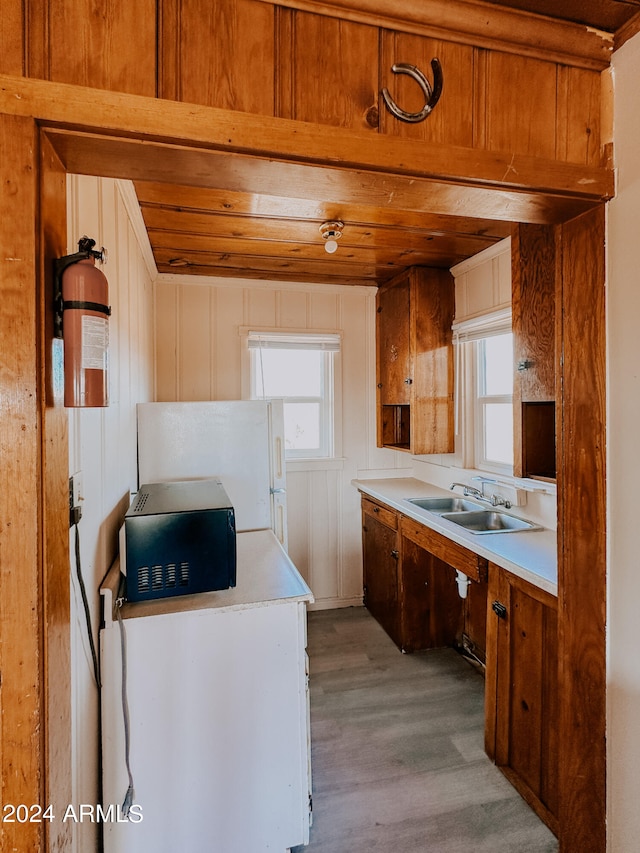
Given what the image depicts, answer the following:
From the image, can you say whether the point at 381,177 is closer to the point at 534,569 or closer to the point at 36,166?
the point at 36,166

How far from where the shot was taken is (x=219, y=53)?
0.88 metres

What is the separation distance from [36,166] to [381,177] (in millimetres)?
668

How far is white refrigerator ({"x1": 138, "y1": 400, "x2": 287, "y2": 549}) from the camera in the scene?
245cm

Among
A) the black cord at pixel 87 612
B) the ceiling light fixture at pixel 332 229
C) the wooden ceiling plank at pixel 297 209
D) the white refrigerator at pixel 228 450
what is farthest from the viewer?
the white refrigerator at pixel 228 450

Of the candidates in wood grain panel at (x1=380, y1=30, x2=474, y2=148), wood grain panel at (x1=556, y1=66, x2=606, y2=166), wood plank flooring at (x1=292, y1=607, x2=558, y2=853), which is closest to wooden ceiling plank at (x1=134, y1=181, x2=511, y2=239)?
wood grain panel at (x1=556, y1=66, x2=606, y2=166)

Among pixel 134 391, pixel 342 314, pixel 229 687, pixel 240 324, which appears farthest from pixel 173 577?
pixel 342 314

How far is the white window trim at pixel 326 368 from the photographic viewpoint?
10.8 feet

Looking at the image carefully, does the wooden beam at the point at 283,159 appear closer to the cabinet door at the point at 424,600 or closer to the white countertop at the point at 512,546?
the white countertop at the point at 512,546

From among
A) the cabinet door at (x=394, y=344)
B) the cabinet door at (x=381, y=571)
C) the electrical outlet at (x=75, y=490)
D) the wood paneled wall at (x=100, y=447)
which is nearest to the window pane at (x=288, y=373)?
the cabinet door at (x=394, y=344)

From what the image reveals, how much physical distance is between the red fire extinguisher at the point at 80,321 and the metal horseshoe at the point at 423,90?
2.28 ft

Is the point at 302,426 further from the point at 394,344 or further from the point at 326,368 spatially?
the point at 394,344

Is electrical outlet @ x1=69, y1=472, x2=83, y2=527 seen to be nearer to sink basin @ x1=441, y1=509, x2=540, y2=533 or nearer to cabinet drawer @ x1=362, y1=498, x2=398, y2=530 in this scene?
sink basin @ x1=441, y1=509, x2=540, y2=533

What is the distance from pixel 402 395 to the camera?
123 inches

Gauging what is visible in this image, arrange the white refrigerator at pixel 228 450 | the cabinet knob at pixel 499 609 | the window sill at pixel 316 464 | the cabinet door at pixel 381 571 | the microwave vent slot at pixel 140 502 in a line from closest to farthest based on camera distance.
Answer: the microwave vent slot at pixel 140 502, the cabinet knob at pixel 499 609, the white refrigerator at pixel 228 450, the cabinet door at pixel 381 571, the window sill at pixel 316 464
